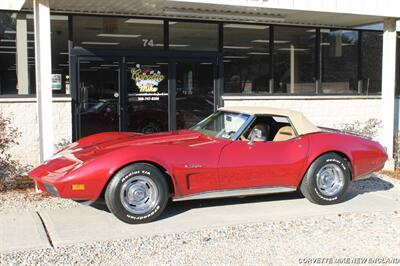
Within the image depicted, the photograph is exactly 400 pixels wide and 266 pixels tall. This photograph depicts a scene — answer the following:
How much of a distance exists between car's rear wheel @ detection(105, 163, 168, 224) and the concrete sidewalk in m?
0.14

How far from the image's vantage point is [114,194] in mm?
5832

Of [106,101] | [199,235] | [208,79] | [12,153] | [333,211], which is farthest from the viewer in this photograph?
[208,79]

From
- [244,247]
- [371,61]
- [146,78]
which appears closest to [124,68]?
[146,78]

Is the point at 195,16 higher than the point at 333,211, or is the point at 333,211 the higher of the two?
the point at 195,16

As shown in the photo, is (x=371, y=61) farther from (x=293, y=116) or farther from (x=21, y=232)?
(x=21, y=232)

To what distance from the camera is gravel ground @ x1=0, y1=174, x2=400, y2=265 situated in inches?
192

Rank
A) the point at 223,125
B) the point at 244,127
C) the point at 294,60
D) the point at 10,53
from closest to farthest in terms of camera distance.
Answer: the point at 244,127, the point at 223,125, the point at 10,53, the point at 294,60

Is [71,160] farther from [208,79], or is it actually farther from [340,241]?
[208,79]

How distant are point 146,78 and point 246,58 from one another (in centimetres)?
237

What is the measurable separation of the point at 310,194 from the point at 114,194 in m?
2.70

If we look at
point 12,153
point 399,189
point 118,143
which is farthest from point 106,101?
point 399,189

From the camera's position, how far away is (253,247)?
17.3 feet

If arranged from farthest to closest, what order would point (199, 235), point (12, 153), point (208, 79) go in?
point (208, 79), point (12, 153), point (199, 235)

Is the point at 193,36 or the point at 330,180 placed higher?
the point at 193,36
